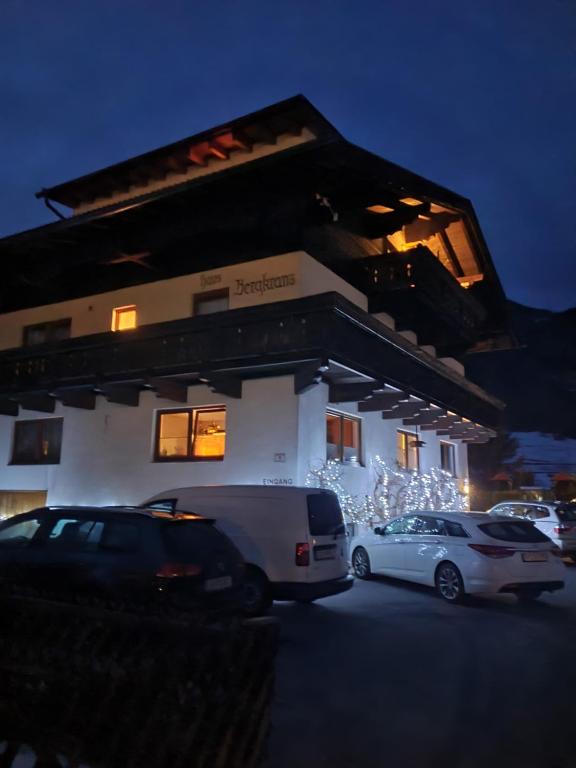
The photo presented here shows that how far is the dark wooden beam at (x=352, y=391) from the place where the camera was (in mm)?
13812

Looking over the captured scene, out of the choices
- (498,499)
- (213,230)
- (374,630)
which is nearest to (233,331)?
(213,230)

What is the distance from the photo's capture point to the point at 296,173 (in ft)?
46.5

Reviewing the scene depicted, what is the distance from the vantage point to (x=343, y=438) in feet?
51.6

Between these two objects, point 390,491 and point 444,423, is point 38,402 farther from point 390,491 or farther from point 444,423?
point 444,423

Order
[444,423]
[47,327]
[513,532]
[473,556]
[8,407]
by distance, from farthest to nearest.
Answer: [444,423], [47,327], [8,407], [513,532], [473,556]

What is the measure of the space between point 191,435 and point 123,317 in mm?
4272

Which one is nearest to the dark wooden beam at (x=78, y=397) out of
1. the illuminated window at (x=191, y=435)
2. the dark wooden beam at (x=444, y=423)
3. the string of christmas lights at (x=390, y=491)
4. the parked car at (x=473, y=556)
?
the illuminated window at (x=191, y=435)

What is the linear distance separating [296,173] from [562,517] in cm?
1106

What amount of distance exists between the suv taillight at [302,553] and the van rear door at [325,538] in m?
0.07

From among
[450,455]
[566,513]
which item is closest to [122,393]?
[566,513]

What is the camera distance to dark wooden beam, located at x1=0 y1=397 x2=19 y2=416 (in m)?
17.0

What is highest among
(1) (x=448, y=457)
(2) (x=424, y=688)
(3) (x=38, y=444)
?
(1) (x=448, y=457)

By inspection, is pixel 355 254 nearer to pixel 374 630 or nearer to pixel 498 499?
pixel 374 630

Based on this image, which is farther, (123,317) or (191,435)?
(123,317)
